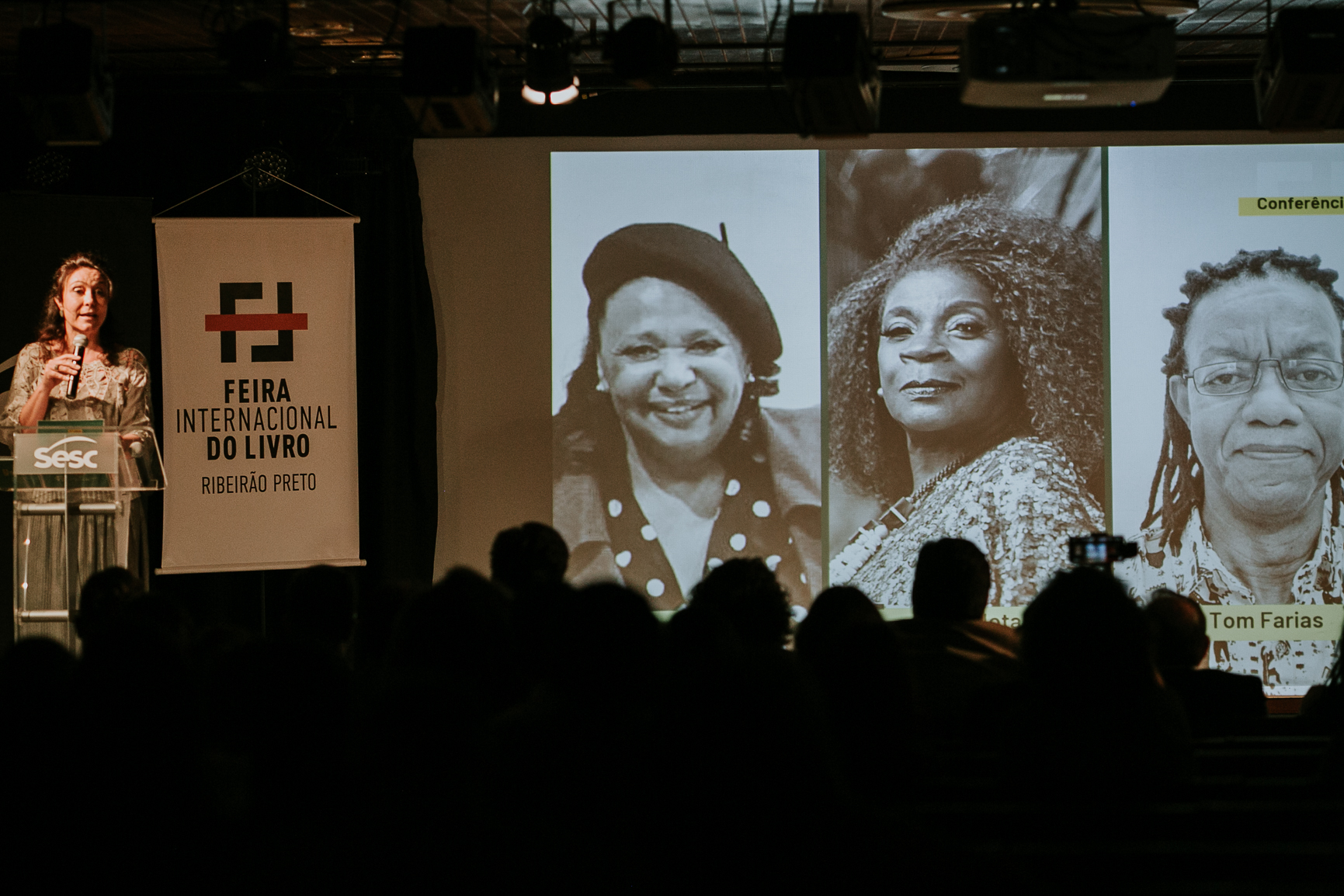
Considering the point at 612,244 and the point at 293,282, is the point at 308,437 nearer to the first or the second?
the point at 293,282

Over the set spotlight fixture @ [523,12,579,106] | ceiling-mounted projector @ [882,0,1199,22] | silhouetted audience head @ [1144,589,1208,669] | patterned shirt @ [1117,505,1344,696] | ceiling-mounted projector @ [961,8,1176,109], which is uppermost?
ceiling-mounted projector @ [882,0,1199,22]

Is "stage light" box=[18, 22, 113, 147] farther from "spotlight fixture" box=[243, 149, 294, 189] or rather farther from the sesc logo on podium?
"spotlight fixture" box=[243, 149, 294, 189]

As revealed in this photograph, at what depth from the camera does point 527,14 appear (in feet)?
A: 17.4

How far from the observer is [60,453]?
4.98 m

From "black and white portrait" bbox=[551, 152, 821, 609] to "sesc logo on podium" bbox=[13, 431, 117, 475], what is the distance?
2.12 metres

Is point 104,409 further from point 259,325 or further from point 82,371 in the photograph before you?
point 259,325

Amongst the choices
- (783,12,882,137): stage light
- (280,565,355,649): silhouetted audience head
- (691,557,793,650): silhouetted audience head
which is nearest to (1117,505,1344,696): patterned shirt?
(783,12,882,137): stage light

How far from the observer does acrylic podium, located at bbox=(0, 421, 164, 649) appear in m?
4.99

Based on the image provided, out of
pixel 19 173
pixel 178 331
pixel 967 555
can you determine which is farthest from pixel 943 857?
pixel 19 173

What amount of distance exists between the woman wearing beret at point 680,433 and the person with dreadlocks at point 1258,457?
1817mm

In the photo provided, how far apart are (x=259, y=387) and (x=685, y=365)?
2149 mm

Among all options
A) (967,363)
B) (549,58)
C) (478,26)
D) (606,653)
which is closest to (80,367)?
(478,26)

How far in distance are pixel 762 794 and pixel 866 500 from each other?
15.4ft

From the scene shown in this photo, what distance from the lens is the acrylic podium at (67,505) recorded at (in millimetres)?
4988
